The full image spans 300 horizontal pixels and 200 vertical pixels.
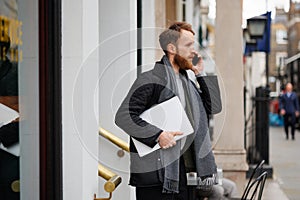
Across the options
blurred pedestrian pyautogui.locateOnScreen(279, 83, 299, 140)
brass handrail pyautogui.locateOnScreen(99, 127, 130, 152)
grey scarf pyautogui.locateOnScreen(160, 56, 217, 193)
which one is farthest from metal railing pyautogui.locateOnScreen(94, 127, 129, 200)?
blurred pedestrian pyautogui.locateOnScreen(279, 83, 299, 140)

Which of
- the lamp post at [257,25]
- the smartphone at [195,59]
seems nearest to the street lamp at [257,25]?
the lamp post at [257,25]

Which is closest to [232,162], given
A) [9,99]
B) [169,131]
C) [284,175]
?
[284,175]

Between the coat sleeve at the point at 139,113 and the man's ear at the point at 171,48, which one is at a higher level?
the man's ear at the point at 171,48

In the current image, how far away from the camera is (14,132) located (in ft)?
10.6

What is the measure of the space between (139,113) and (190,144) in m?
0.36

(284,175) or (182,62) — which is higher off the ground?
(182,62)

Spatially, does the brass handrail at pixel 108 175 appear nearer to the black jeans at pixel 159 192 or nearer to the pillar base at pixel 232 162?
the black jeans at pixel 159 192

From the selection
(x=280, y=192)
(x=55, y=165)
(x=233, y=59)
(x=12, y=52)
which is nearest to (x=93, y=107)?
(x=55, y=165)

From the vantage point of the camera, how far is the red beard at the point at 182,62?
3.32m

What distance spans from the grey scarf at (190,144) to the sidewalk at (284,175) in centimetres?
523

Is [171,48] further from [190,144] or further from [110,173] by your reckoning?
[110,173]

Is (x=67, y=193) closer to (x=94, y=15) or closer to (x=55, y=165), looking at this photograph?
(x=55, y=165)

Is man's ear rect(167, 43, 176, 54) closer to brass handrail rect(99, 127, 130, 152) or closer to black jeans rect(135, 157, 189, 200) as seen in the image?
black jeans rect(135, 157, 189, 200)

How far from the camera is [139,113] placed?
320 centimetres
